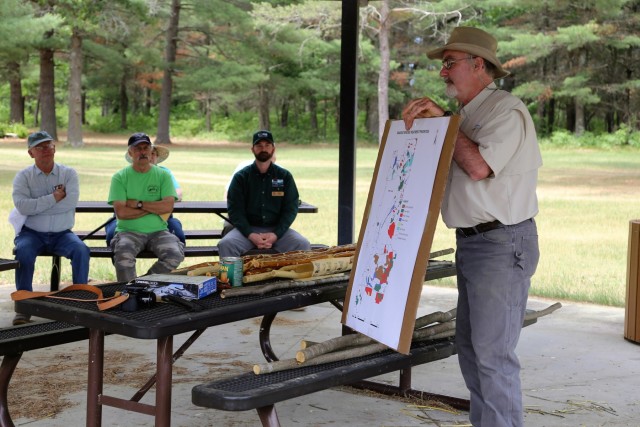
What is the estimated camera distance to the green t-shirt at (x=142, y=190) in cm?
646

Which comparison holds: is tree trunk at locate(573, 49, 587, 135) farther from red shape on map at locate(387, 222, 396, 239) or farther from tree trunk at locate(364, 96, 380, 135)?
red shape on map at locate(387, 222, 396, 239)

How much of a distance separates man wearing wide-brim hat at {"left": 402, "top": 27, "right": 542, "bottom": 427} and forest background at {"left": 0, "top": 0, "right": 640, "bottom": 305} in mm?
18858

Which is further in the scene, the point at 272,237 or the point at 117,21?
the point at 117,21

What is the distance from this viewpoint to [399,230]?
138 inches

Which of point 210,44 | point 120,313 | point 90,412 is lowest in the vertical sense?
point 90,412

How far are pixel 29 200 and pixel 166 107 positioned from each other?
82.4ft

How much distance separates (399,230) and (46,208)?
333cm

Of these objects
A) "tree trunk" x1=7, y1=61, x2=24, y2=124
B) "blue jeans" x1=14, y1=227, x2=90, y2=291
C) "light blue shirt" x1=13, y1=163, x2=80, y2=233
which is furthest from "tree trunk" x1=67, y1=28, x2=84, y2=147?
"blue jeans" x1=14, y1=227, x2=90, y2=291

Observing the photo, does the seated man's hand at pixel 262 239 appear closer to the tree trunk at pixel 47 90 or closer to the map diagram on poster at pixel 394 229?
the map diagram on poster at pixel 394 229

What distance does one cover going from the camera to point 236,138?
111ft

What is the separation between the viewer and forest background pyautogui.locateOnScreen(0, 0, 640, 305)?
26.5 meters

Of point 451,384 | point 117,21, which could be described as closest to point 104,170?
point 117,21

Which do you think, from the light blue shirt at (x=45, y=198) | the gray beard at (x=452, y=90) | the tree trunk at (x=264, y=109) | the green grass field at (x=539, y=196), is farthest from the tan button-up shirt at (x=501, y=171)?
the tree trunk at (x=264, y=109)

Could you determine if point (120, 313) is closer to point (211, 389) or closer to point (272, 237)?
point (211, 389)
